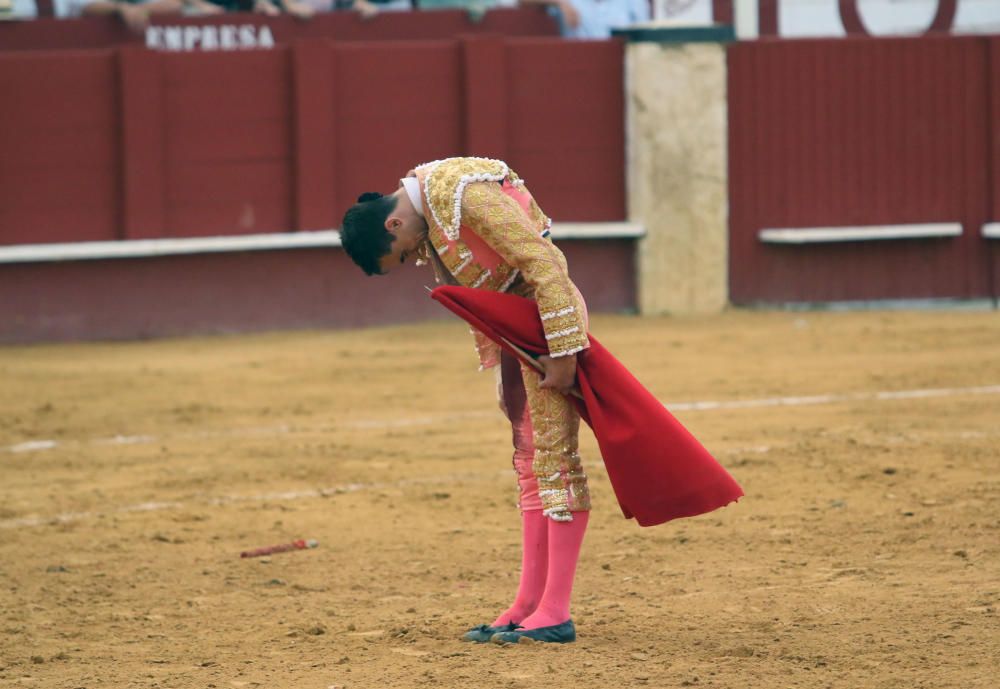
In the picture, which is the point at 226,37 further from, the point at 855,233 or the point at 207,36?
the point at 855,233

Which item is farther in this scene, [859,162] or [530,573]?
[859,162]

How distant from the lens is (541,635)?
135 inches

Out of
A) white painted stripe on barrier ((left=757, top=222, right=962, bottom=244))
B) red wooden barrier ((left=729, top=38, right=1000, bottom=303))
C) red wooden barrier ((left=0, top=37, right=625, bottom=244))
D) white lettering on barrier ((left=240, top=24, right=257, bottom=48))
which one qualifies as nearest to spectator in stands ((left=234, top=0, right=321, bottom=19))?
white lettering on barrier ((left=240, top=24, right=257, bottom=48))

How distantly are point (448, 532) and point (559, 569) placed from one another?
137cm

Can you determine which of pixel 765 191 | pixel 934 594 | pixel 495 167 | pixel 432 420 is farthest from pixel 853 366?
pixel 495 167

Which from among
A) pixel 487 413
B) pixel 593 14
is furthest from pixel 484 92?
pixel 487 413

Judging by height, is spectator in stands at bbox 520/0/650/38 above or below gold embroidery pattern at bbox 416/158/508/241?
above

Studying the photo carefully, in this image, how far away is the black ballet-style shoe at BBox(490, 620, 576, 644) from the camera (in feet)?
11.2

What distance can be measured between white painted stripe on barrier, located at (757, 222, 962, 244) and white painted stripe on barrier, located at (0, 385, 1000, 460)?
3.50 meters

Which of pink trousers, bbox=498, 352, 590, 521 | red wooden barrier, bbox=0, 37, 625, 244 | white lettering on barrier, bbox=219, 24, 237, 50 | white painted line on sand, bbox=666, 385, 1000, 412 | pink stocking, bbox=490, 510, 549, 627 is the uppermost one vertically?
white lettering on barrier, bbox=219, 24, 237, 50

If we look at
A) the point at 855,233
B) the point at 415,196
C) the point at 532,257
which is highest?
the point at 415,196

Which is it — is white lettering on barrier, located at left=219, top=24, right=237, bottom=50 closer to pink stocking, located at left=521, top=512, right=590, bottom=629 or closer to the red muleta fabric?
the red muleta fabric

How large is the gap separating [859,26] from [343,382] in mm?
6572

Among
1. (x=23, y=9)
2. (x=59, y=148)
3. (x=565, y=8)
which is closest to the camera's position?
(x=59, y=148)
